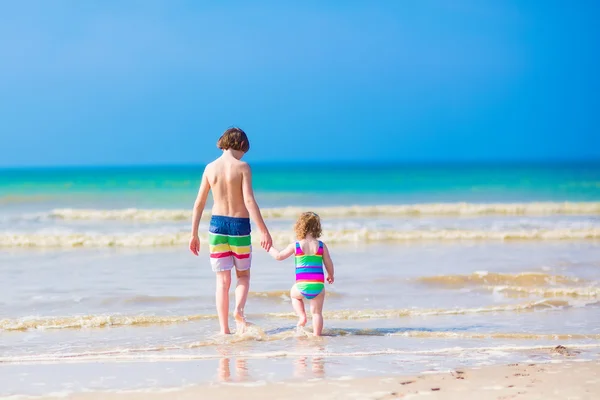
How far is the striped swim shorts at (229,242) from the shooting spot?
20.6 feet

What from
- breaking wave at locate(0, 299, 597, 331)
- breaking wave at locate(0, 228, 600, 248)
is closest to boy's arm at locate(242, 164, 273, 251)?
breaking wave at locate(0, 299, 597, 331)

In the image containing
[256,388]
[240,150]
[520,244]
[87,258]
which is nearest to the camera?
[256,388]

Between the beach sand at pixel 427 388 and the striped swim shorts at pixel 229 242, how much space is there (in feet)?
5.76

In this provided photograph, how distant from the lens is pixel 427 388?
15.1 feet

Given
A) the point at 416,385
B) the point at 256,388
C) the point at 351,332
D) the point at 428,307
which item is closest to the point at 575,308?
the point at 428,307

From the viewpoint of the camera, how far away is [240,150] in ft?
20.8

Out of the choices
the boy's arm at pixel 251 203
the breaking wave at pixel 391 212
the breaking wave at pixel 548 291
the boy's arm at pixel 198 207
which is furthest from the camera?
the breaking wave at pixel 391 212

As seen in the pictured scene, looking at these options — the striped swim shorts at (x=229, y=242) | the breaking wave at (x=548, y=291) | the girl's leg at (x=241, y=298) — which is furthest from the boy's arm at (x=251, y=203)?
the breaking wave at (x=548, y=291)

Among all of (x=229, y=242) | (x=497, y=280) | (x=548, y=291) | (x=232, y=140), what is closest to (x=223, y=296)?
(x=229, y=242)

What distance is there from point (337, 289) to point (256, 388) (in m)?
4.36

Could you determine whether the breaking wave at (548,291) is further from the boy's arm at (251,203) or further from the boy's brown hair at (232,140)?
the boy's brown hair at (232,140)

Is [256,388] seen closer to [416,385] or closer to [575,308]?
[416,385]

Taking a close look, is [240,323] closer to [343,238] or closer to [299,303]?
[299,303]

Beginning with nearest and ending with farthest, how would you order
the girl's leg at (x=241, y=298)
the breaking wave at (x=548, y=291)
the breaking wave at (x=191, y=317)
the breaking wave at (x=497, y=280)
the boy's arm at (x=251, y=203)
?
the boy's arm at (x=251, y=203) → the girl's leg at (x=241, y=298) → the breaking wave at (x=191, y=317) → the breaking wave at (x=548, y=291) → the breaking wave at (x=497, y=280)
